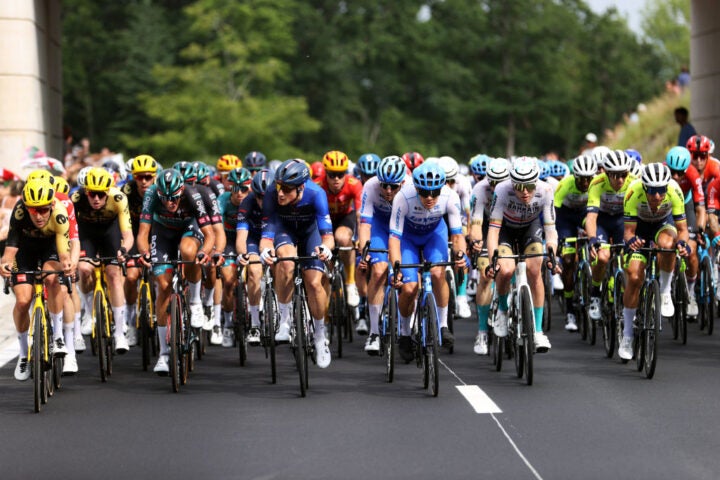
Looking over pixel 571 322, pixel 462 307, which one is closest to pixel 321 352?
pixel 462 307

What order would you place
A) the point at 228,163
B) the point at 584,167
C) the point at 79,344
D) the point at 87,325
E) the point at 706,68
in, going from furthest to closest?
the point at 706,68 → the point at 228,163 → the point at 584,167 → the point at 87,325 → the point at 79,344

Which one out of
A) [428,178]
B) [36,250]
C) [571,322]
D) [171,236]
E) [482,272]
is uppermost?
[428,178]

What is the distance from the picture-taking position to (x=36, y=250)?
12.0 meters

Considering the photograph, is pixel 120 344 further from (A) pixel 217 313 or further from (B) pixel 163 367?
(A) pixel 217 313

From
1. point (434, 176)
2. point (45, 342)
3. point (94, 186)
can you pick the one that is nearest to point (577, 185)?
point (434, 176)

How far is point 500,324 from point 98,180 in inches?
153

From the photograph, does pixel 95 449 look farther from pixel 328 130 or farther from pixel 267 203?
pixel 328 130

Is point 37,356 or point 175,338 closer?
point 37,356

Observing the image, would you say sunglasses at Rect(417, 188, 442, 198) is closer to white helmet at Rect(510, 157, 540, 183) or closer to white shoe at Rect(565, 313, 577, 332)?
white helmet at Rect(510, 157, 540, 183)

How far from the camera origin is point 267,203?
1239 cm

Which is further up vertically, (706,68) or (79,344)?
(706,68)

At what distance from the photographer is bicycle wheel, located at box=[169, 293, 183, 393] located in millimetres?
11586

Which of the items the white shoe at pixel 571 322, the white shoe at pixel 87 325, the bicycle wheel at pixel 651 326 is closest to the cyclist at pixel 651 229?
the bicycle wheel at pixel 651 326

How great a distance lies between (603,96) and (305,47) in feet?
64.6
